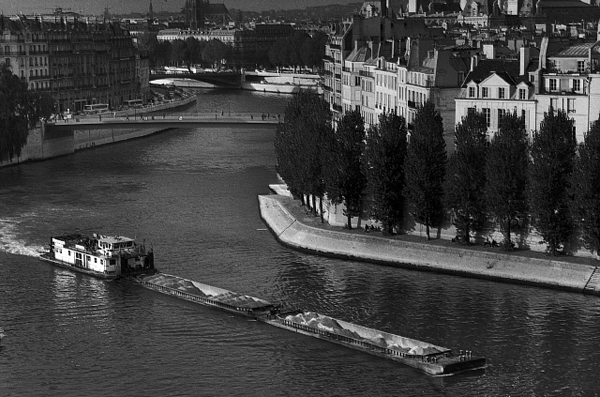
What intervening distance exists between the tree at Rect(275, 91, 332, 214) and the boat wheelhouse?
5.88 m

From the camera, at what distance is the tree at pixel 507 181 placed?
131ft

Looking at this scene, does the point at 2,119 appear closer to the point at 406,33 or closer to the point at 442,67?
the point at 406,33

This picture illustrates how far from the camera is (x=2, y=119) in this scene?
6444 cm

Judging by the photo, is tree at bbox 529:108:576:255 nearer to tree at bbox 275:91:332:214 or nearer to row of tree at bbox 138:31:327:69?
tree at bbox 275:91:332:214

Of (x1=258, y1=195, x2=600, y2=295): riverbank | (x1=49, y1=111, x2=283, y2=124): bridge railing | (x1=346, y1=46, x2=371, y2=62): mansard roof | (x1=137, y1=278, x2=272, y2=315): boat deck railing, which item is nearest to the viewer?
(x1=137, y1=278, x2=272, y2=315): boat deck railing

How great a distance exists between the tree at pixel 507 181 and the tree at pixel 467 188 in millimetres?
442

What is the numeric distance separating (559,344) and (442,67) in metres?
17.3

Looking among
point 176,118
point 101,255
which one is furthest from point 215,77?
point 101,255

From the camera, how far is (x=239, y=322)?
35.1m

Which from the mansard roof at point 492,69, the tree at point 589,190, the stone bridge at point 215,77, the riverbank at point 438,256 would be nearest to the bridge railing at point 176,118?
the mansard roof at point 492,69

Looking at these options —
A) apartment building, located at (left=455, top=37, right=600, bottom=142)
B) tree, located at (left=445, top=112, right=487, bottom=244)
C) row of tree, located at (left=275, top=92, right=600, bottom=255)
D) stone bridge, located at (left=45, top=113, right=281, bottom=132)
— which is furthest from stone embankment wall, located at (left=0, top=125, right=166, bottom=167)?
tree, located at (left=445, top=112, right=487, bottom=244)

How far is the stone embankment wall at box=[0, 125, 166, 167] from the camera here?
65.8m

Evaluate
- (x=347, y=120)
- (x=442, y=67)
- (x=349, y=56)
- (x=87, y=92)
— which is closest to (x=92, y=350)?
(x=347, y=120)

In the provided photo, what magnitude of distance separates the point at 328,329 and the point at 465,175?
8.80 m
